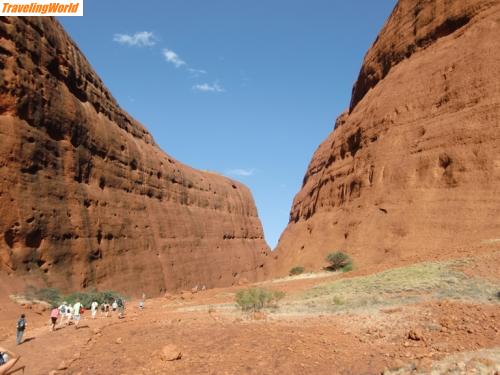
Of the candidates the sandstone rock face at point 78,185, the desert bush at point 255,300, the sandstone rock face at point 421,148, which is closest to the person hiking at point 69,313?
the sandstone rock face at point 78,185

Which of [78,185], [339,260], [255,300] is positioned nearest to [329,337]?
[255,300]

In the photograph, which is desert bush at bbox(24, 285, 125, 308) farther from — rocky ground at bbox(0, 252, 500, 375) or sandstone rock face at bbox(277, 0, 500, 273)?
sandstone rock face at bbox(277, 0, 500, 273)

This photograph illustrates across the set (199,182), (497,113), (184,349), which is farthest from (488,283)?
(199,182)

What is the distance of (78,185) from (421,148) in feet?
73.7

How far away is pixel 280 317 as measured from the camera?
13.7 metres

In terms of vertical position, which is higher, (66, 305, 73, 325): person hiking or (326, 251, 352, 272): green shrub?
(326, 251, 352, 272): green shrub

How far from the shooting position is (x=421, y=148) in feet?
81.8

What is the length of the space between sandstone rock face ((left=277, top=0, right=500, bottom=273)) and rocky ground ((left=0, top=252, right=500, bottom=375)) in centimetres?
554

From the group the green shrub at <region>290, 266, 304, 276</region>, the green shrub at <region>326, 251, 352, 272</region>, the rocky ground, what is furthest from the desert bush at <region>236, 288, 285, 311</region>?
the green shrub at <region>290, 266, 304, 276</region>

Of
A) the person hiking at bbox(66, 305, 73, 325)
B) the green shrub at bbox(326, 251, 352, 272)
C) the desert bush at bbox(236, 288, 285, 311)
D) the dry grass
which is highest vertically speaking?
the green shrub at bbox(326, 251, 352, 272)

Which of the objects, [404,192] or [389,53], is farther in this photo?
[389,53]

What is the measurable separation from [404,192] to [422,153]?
245 centimetres

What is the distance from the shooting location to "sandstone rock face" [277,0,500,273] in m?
21.4

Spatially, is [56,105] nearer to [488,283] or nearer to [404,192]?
[404,192]
